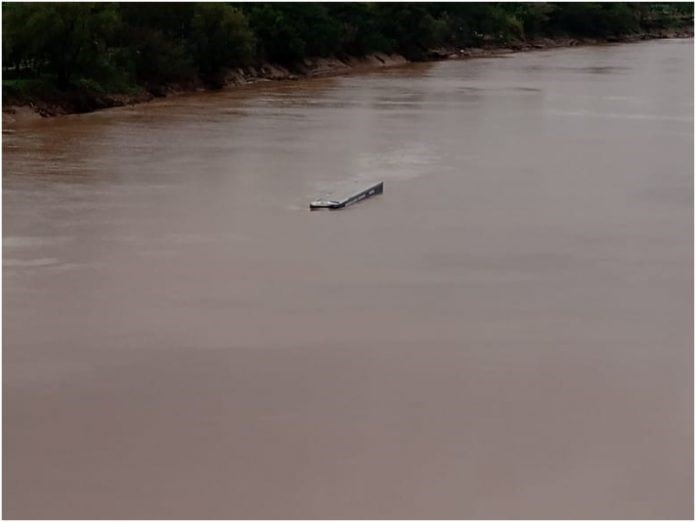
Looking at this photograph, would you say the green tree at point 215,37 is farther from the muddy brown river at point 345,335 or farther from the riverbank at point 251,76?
the muddy brown river at point 345,335

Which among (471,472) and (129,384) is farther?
(129,384)

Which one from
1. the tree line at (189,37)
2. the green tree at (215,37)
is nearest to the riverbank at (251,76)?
the tree line at (189,37)

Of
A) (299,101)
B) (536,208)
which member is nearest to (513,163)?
(536,208)

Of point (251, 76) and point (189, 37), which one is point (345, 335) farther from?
point (251, 76)

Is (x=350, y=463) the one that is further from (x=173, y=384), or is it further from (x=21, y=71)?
(x=21, y=71)

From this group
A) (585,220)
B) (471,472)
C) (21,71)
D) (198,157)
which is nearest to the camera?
(471,472)

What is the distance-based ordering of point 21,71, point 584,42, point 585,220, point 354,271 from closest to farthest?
1. point 354,271
2. point 585,220
3. point 21,71
4. point 584,42
